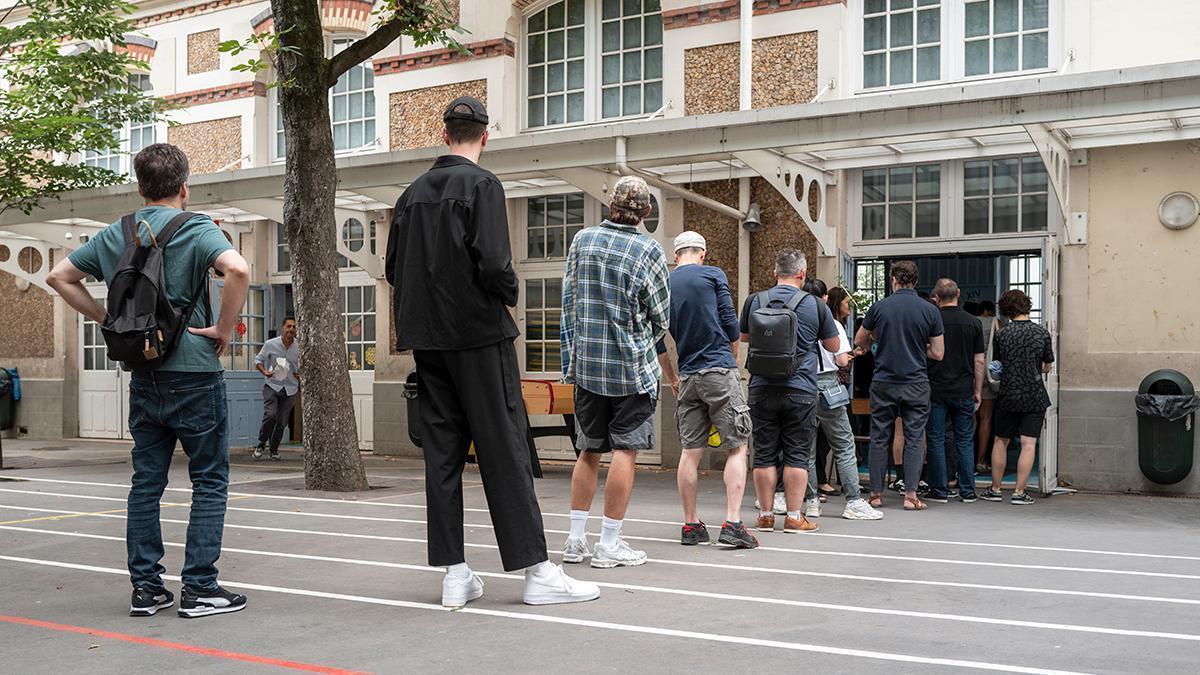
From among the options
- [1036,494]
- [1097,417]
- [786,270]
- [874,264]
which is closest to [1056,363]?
[1097,417]

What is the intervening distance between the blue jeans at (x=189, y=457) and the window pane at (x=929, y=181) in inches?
343

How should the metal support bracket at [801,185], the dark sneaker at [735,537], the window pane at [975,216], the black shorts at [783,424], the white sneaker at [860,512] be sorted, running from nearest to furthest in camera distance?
the dark sneaker at [735,537] → the black shorts at [783,424] → the white sneaker at [860,512] → the metal support bracket at [801,185] → the window pane at [975,216]

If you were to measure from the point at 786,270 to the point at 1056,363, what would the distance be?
175 inches

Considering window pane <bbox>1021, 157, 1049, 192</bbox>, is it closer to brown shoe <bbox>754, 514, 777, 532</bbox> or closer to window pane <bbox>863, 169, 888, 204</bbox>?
window pane <bbox>863, 169, 888, 204</bbox>

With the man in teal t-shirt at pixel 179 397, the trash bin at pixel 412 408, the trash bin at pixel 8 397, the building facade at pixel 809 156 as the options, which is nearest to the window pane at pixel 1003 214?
the building facade at pixel 809 156

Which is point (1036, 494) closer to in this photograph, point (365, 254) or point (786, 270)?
point (786, 270)

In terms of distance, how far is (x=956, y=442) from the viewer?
10.2 meters

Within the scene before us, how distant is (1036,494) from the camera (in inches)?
418

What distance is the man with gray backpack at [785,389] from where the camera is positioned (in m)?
7.56

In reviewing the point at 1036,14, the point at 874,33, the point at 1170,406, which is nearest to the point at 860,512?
the point at 1170,406

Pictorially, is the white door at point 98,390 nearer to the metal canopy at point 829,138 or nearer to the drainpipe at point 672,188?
the metal canopy at point 829,138

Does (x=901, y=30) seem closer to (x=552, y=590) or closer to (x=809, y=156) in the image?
(x=809, y=156)

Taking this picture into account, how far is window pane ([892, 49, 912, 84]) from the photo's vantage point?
40.5 feet

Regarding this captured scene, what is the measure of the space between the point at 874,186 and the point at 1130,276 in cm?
267
